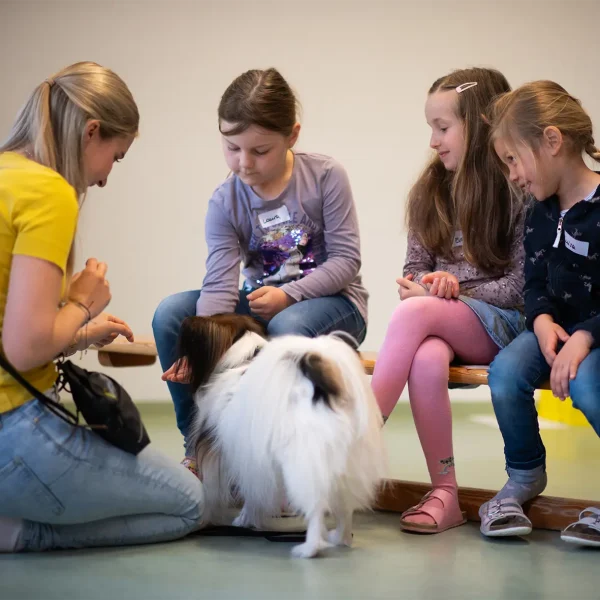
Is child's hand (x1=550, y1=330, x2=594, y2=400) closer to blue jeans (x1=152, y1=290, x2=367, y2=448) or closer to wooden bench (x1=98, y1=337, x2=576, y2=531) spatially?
wooden bench (x1=98, y1=337, x2=576, y2=531)

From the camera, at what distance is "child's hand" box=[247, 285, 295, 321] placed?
8.34 feet

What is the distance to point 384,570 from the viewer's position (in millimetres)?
1897

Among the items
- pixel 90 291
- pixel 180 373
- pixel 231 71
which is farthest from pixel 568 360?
pixel 231 71

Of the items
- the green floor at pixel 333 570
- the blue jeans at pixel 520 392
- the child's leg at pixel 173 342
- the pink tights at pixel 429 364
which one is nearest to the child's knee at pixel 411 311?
the pink tights at pixel 429 364

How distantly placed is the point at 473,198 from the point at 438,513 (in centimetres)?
90

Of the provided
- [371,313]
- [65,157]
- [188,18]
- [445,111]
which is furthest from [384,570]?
[188,18]

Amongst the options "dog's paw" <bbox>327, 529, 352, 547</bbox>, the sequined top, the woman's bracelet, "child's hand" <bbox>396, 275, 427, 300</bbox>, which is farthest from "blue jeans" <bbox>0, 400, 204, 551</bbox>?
the sequined top

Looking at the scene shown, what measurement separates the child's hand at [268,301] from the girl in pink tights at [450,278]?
350mm

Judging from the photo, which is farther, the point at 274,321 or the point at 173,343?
the point at 173,343

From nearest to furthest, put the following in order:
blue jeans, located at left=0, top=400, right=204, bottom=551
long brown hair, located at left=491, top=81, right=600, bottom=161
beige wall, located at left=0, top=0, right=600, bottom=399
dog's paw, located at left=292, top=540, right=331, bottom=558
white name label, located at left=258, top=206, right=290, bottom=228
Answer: blue jeans, located at left=0, top=400, right=204, bottom=551 → dog's paw, located at left=292, top=540, right=331, bottom=558 → long brown hair, located at left=491, top=81, right=600, bottom=161 → white name label, located at left=258, top=206, right=290, bottom=228 → beige wall, located at left=0, top=0, right=600, bottom=399

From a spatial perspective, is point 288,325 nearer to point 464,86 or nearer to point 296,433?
point 296,433

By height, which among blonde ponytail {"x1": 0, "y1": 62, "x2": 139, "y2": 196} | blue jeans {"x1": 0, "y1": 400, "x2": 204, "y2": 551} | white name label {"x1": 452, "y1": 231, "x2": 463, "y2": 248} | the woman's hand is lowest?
blue jeans {"x1": 0, "y1": 400, "x2": 204, "y2": 551}

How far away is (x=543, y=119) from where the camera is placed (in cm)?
222

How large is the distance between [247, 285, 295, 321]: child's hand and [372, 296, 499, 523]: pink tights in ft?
1.22
